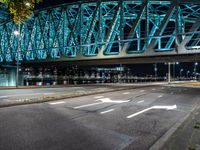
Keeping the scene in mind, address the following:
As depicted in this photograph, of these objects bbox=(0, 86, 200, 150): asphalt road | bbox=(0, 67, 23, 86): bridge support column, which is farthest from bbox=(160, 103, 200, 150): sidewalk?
bbox=(0, 67, 23, 86): bridge support column

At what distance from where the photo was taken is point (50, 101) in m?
16.2

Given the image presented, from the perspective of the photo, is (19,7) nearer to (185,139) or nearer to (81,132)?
(81,132)

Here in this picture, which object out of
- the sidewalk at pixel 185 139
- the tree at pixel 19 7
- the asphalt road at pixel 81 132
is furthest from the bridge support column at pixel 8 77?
the sidewalk at pixel 185 139

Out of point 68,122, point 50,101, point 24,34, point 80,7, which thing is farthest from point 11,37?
point 68,122

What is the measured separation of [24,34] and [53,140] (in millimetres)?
89718

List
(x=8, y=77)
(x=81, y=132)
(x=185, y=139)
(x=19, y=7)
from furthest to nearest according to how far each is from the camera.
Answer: (x=8, y=77) < (x=19, y=7) < (x=81, y=132) < (x=185, y=139)

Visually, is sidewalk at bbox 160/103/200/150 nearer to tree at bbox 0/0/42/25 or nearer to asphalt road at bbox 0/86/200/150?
asphalt road at bbox 0/86/200/150

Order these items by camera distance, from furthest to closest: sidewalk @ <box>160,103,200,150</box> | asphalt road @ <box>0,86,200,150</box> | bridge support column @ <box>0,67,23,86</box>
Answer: bridge support column @ <box>0,67,23,86</box> → asphalt road @ <box>0,86,200,150</box> → sidewalk @ <box>160,103,200,150</box>

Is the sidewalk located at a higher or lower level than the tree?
lower

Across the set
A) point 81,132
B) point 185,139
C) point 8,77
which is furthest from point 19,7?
point 8,77

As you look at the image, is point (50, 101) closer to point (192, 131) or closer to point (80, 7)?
point (192, 131)

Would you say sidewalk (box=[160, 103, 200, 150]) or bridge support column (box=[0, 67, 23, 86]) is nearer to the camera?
sidewalk (box=[160, 103, 200, 150])

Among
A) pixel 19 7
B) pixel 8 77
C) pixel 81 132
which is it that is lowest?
pixel 81 132

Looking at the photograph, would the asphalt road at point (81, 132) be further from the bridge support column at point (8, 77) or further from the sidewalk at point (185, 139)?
the bridge support column at point (8, 77)
